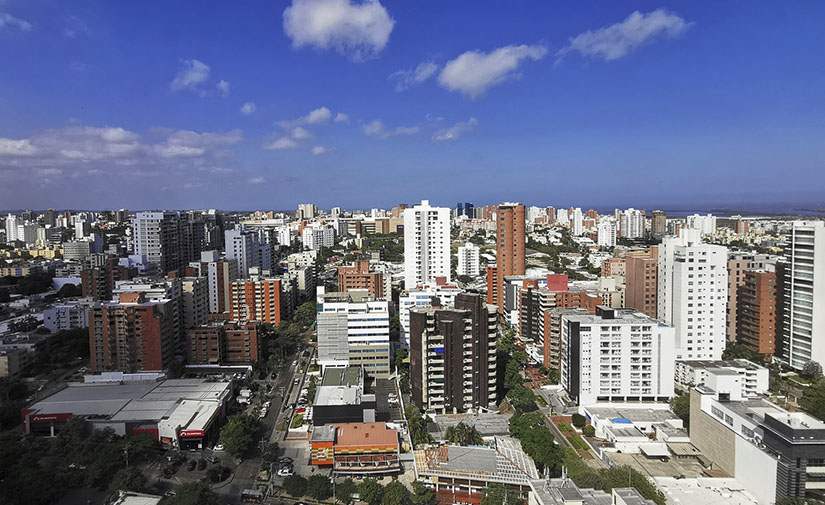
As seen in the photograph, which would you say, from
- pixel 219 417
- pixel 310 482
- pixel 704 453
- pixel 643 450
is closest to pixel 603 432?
pixel 643 450

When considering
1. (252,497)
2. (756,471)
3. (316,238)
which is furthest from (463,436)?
(316,238)

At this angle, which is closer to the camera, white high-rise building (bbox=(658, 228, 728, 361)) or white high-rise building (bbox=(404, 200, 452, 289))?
white high-rise building (bbox=(658, 228, 728, 361))

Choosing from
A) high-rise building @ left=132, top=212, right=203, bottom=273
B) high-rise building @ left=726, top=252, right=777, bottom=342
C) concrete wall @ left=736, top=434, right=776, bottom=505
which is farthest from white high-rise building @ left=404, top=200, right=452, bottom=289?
concrete wall @ left=736, top=434, right=776, bottom=505

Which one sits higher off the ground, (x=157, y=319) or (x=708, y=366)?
(x=157, y=319)

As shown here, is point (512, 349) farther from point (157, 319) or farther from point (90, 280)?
point (90, 280)

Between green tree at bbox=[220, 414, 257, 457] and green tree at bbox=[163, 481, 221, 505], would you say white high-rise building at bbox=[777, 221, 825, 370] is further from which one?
green tree at bbox=[163, 481, 221, 505]

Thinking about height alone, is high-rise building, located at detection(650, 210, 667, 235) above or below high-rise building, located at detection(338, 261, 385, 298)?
above

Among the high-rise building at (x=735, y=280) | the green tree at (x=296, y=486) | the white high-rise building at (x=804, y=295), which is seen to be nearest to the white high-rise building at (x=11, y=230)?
the green tree at (x=296, y=486)
